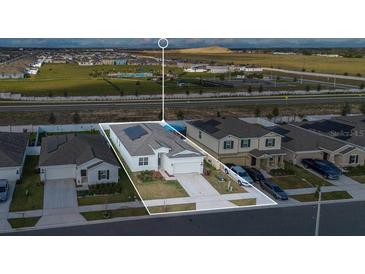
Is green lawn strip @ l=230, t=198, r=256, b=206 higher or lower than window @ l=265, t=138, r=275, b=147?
higher

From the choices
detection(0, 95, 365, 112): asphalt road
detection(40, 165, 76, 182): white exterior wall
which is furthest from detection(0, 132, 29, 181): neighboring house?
detection(0, 95, 365, 112): asphalt road

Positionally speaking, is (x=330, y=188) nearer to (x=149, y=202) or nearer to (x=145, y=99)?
Answer: (x=149, y=202)

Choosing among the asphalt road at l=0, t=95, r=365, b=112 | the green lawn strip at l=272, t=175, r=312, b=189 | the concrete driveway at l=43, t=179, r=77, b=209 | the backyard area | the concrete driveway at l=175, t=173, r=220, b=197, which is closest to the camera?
the concrete driveway at l=175, t=173, r=220, b=197

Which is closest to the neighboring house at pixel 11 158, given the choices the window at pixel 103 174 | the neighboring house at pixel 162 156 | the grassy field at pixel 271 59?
the window at pixel 103 174

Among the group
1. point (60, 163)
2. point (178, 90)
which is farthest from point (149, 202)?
point (178, 90)

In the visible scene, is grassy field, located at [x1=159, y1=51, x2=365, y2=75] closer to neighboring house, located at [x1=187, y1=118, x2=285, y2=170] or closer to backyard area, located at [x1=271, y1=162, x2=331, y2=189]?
neighboring house, located at [x1=187, y1=118, x2=285, y2=170]

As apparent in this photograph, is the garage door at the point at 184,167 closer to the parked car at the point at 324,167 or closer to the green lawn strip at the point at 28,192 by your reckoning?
the green lawn strip at the point at 28,192
